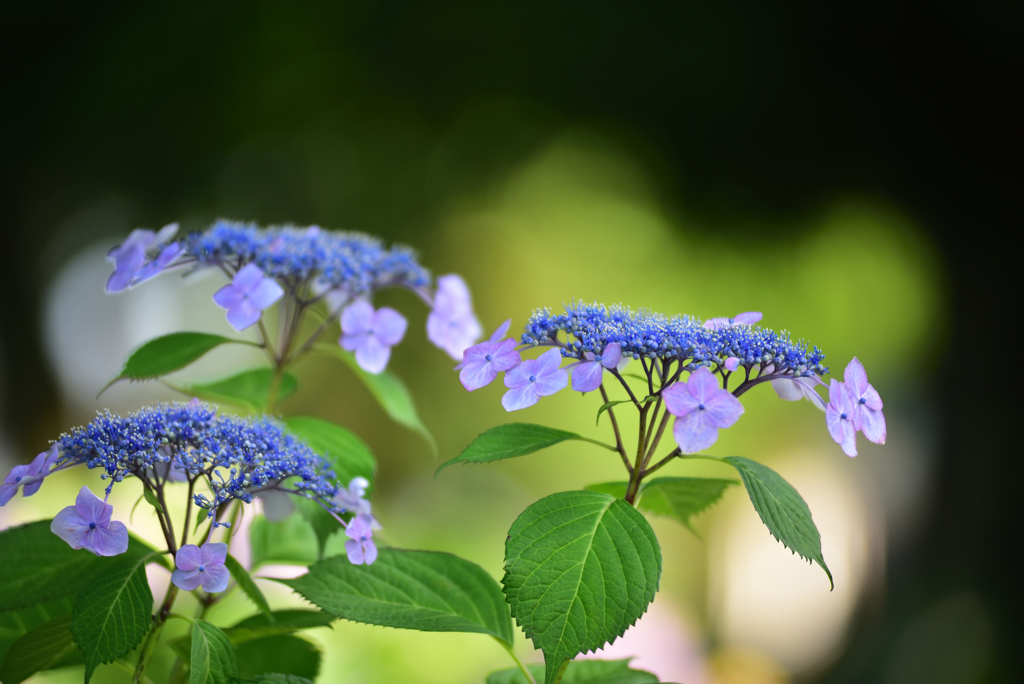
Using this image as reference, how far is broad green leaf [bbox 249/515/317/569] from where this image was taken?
66cm

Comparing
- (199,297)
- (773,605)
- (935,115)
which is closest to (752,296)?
(935,115)

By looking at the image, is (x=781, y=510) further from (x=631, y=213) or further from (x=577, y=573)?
(x=631, y=213)

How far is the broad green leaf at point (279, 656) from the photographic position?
0.58m

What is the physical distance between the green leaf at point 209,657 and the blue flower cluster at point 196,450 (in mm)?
76

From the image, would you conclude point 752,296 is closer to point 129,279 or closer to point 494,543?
point 494,543

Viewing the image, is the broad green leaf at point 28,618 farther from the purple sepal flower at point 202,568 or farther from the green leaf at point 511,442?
the green leaf at point 511,442

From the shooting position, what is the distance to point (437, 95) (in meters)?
2.95

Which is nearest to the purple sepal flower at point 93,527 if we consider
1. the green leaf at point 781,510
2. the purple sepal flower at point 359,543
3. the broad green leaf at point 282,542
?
the purple sepal flower at point 359,543

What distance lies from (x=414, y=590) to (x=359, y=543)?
0.19 feet

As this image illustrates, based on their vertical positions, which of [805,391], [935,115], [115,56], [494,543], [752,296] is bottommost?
[494,543]

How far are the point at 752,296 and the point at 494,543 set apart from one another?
4.92ft

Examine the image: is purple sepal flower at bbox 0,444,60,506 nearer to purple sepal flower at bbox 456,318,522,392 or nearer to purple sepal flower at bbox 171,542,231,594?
purple sepal flower at bbox 171,542,231,594

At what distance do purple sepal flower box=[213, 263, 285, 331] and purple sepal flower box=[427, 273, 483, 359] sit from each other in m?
0.17

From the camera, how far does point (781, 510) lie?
1.39 ft
